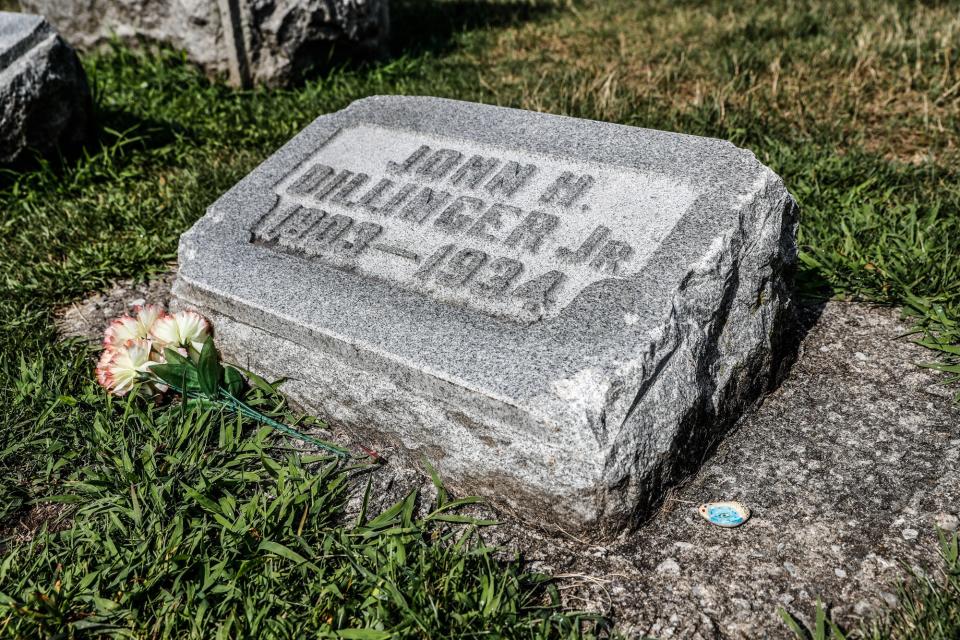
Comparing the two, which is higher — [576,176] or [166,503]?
[576,176]

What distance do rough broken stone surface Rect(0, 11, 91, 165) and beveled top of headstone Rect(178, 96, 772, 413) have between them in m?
1.39

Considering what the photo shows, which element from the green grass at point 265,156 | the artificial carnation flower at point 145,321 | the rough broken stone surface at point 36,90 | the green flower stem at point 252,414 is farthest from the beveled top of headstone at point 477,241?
the rough broken stone surface at point 36,90

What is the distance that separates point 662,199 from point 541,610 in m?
1.05

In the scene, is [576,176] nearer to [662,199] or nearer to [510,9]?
[662,199]

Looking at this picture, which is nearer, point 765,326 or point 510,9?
point 765,326

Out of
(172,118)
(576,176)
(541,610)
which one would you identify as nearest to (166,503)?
(541,610)

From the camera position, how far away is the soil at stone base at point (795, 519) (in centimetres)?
167

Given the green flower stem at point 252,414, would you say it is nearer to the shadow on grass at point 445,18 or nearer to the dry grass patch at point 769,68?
the dry grass patch at point 769,68

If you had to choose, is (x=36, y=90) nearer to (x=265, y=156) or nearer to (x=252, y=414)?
(x=265, y=156)

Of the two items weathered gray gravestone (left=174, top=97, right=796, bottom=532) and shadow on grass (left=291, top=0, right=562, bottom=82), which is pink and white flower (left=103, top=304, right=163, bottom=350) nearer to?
weathered gray gravestone (left=174, top=97, right=796, bottom=532)

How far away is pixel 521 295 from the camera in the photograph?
1868 millimetres

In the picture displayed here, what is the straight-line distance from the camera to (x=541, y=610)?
1.66m

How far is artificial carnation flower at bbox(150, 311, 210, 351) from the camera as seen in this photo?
2178 mm

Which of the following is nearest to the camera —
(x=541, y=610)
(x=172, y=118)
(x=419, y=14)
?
(x=541, y=610)
